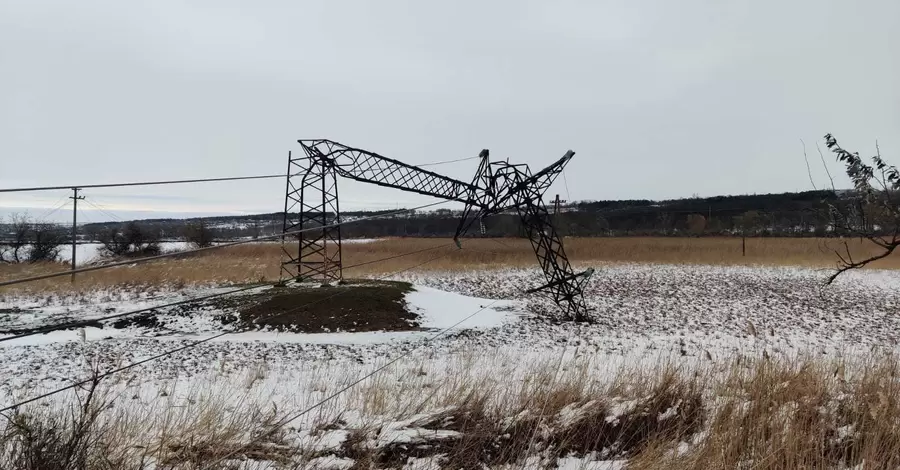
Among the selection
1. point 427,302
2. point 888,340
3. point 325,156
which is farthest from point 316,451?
point 888,340

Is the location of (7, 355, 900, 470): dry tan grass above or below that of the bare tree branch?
below

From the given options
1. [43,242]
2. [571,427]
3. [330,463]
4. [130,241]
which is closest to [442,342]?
[571,427]

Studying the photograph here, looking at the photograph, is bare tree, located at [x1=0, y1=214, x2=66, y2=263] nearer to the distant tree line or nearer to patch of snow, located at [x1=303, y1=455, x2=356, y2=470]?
the distant tree line

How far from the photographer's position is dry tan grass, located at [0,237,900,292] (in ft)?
67.9

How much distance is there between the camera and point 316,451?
3.68m

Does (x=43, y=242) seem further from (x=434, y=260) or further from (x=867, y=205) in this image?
(x=867, y=205)

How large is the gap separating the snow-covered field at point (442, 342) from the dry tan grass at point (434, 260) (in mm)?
4960

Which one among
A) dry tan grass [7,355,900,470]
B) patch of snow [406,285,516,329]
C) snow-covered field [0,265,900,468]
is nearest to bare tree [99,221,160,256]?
snow-covered field [0,265,900,468]

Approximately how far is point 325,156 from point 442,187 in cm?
382

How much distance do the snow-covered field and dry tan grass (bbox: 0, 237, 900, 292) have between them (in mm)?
4960

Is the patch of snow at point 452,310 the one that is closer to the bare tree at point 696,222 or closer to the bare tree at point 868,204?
the bare tree at point 868,204

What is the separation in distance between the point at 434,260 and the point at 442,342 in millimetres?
20174

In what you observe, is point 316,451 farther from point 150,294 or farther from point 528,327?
point 150,294

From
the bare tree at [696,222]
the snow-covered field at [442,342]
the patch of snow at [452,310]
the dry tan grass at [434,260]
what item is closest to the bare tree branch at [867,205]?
the snow-covered field at [442,342]
